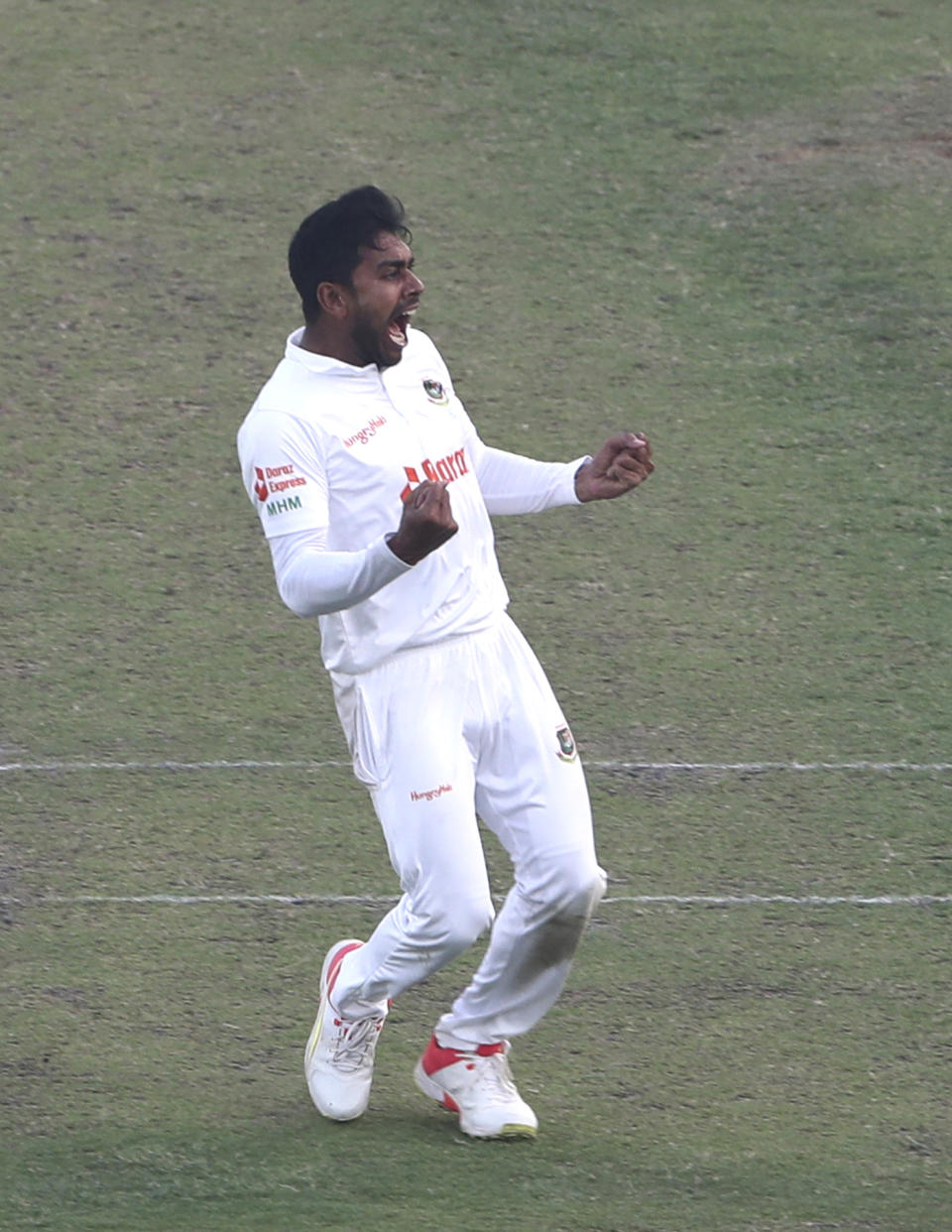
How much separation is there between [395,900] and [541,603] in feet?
7.74

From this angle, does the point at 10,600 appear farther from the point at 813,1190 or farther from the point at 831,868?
the point at 813,1190

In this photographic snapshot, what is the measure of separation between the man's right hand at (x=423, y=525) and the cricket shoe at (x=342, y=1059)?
4.37 feet

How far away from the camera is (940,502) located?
355 inches

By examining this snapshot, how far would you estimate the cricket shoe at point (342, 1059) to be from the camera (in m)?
5.00

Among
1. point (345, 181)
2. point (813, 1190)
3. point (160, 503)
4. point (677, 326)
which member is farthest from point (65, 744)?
point (345, 181)

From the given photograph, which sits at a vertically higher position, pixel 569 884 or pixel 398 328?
pixel 398 328

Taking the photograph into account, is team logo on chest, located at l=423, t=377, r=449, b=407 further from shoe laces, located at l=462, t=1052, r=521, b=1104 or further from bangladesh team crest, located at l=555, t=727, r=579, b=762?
shoe laces, located at l=462, t=1052, r=521, b=1104

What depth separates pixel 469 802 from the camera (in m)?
4.73

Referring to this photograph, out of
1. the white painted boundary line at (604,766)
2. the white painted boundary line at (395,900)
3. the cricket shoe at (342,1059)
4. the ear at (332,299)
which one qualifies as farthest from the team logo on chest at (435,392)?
the white painted boundary line at (604,766)

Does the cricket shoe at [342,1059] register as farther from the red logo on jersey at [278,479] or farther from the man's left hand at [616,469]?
the man's left hand at [616,469]

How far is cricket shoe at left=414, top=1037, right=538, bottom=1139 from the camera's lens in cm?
495

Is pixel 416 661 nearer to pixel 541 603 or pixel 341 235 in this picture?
pixel 341 235

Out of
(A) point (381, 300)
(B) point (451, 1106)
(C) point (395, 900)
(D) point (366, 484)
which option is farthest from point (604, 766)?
(A) point (381, 300)

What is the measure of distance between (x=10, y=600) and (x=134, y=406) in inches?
67.8
